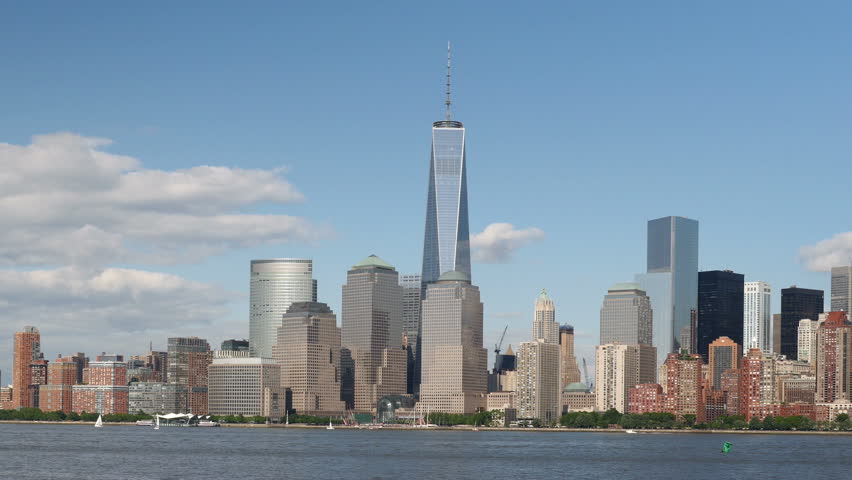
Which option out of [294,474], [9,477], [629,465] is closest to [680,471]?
[629,465]

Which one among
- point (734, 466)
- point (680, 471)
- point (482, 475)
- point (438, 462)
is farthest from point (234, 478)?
point (734, 466)

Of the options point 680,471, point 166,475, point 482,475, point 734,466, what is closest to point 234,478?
point 166,475

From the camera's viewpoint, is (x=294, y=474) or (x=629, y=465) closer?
(x=294, y=474)

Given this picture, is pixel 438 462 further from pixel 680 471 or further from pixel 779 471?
pixel 779 471

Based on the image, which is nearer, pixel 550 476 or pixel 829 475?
pixel 550 476

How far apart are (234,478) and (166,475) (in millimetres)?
7658

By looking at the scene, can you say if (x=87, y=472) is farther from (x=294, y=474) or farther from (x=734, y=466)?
(x=734, y=466)

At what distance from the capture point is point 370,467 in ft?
559

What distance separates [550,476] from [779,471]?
123ft

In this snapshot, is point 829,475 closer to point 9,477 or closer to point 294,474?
point 294,474

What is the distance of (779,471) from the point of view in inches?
7101

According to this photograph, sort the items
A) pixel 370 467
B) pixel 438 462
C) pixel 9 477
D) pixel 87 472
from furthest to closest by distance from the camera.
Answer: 1. pixel 438 462
2. pixel 370 467
3. pixel 87 472
4. pixel 9 477

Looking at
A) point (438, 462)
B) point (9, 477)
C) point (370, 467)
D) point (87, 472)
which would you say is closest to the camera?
point (9, 477)

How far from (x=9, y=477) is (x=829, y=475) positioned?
99207 mm
